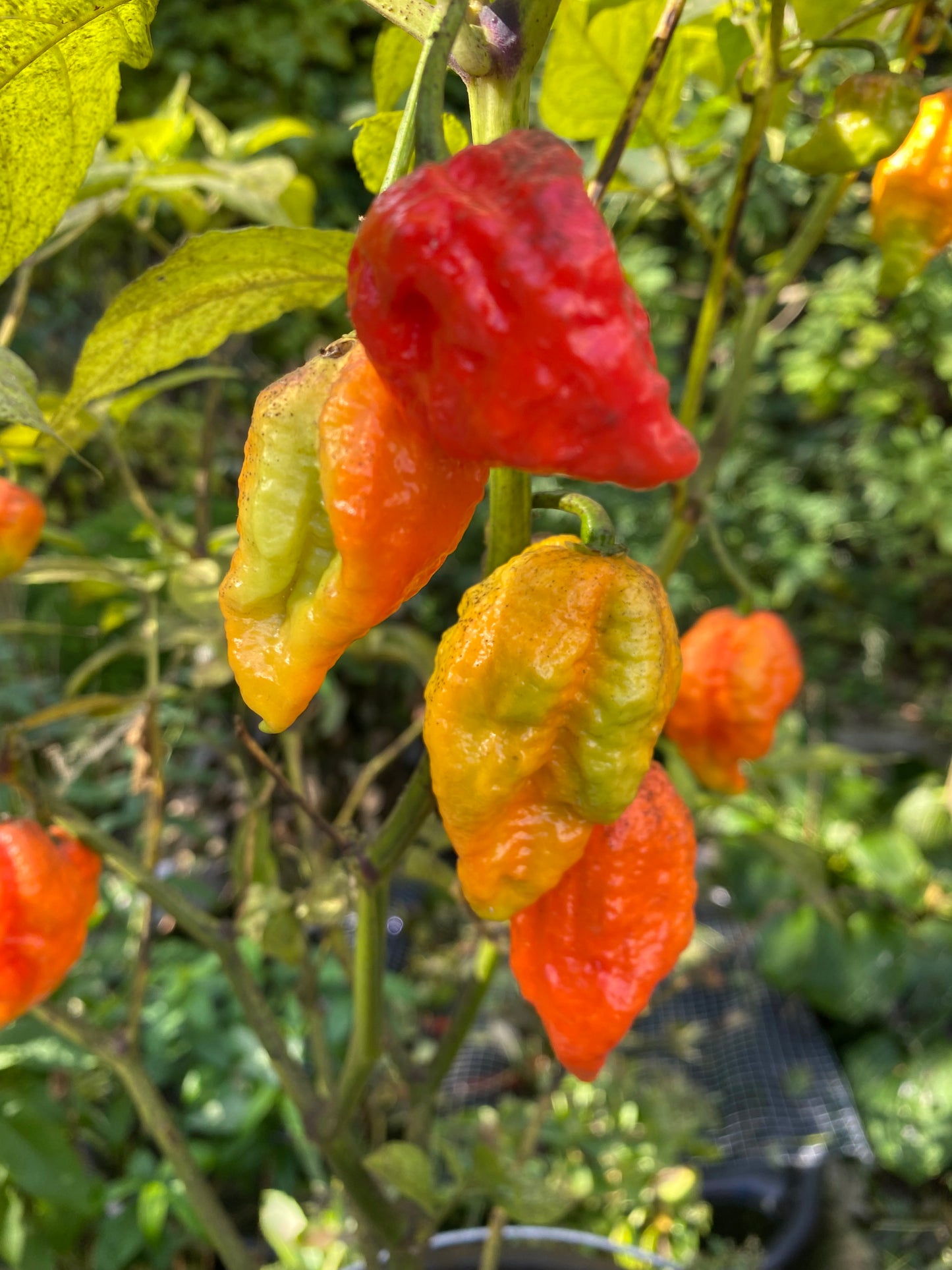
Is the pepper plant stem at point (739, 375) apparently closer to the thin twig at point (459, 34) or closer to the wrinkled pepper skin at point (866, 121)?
the wrinkled pepper skin at point (866, 121)

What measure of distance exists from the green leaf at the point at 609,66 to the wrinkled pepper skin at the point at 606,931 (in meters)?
0.36

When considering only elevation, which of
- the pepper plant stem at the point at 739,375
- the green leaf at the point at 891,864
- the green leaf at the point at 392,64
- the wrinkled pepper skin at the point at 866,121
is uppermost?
the green leaf at the point at 392,64

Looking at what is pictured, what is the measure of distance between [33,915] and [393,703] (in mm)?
1836

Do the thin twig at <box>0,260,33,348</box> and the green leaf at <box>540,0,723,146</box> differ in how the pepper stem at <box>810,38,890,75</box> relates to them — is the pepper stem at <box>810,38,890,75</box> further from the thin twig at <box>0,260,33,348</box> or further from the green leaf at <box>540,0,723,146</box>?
the thin twig at <box>0,260,33,348</box>

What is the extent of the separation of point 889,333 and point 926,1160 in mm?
1581

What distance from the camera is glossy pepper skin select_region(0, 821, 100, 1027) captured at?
531 mm

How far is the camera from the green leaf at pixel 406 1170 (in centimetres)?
57

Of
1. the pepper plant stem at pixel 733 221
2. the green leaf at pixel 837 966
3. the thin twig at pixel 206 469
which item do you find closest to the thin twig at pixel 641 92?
the pepper plant stem at pixel 733 221

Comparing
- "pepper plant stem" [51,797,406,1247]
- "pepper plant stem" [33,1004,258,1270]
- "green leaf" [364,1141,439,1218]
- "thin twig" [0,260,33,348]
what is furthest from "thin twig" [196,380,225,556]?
"green leaf" [364,1141,439,1218]

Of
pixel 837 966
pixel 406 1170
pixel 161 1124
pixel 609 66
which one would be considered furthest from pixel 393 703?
pixel 609 66

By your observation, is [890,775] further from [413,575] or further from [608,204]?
[413,575]

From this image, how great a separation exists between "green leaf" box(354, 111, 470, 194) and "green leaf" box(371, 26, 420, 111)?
0.06 metres

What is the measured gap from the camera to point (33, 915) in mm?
545

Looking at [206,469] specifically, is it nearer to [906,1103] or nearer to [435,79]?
[435,79]
